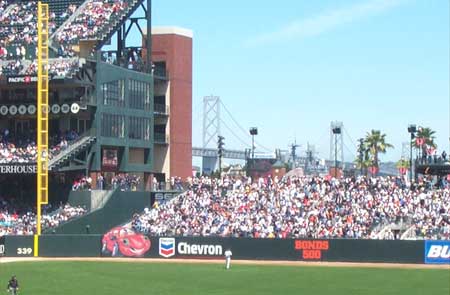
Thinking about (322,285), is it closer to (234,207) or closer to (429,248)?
(429,248)

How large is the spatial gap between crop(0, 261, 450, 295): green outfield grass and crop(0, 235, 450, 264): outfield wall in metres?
3.52

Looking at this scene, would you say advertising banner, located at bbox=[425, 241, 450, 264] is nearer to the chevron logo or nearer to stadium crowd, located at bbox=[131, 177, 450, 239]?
stadium crowd, located at bbox=[131, 177, 450, 239]

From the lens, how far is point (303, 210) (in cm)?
5653

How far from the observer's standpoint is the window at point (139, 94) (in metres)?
67.9

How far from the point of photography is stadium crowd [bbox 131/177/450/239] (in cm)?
5309

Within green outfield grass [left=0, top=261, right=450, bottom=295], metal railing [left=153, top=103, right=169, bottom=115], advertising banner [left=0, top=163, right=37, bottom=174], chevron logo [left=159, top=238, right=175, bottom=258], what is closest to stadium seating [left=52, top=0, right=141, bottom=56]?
metal railing [left=153, top=103, right=169, bottom=115]

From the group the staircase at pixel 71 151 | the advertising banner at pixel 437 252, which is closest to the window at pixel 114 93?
the staircase at pixel 71 151

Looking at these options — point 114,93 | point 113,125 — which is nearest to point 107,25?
point 114,93

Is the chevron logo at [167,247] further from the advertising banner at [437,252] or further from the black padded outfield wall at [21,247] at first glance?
the advertising banner at [437,252]

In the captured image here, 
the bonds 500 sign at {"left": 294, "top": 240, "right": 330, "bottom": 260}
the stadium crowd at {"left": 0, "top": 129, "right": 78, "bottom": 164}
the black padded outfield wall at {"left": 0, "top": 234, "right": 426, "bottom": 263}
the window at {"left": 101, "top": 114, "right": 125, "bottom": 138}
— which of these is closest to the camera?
the black padded outfield wall at {"left": 0, "top": 234, "right": 426, "bottom": 263}

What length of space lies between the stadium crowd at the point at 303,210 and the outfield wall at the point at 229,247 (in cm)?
127

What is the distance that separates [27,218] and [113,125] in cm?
958

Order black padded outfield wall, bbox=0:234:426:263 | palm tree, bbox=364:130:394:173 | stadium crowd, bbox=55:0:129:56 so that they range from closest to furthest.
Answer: black padded outfield wall, bbox=0:234:426:263 < stadium crowd, bbox=55:0:129:56 < palm tree, bbox=364:130:394:173

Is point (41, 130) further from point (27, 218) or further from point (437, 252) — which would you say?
point (437, 252)
